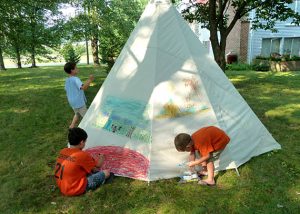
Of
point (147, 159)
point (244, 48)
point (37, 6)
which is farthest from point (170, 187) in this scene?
point (244, 48)

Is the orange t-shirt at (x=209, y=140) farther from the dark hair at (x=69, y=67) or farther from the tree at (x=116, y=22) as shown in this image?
the tree at (x=116, y=22)

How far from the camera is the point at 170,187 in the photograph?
4688 mm

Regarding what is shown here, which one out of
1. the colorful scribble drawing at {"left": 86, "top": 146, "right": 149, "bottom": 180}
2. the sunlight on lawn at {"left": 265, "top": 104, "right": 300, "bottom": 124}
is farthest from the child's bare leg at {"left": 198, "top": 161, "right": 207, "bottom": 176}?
the sunlight on lawn at {"left": 265, "top": 104, "right": 300, "bottom": 124}

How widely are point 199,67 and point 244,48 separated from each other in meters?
20.3

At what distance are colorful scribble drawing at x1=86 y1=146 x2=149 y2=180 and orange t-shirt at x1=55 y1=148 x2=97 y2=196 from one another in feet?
2.24

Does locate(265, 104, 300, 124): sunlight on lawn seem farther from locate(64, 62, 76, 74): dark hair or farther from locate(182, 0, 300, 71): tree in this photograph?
locate(64, 62, 76, 74): dark hair

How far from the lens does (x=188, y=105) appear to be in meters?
5.19

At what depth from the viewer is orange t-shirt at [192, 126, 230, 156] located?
4535 millimetres

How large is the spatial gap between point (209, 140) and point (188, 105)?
2.73ft

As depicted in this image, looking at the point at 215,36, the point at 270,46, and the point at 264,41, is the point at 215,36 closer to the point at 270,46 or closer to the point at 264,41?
the point at 264,41

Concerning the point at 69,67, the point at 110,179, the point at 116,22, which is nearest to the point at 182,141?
the point at 110,179

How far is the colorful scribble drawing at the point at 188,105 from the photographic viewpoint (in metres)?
5.11

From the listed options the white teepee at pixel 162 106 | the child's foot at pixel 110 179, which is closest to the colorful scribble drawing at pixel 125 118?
the white teepee at pixel 162 106

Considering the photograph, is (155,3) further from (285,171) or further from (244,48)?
(244,48)
